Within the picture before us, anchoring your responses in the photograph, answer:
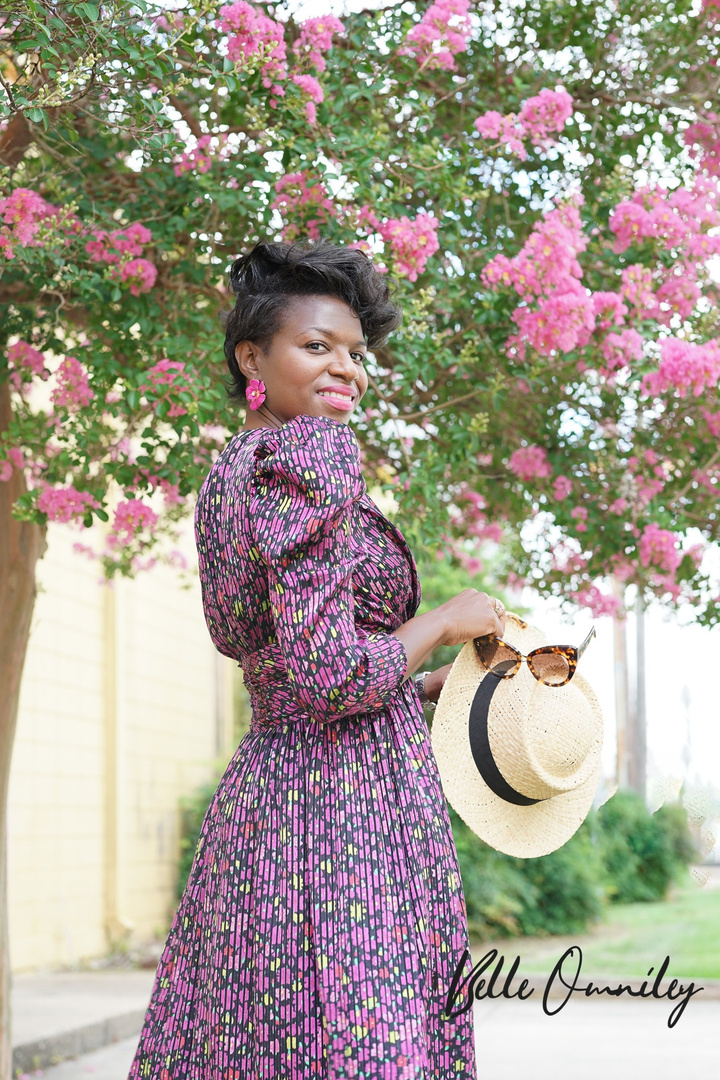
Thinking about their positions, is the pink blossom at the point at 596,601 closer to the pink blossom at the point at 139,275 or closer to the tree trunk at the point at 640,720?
the pink blossom at the point at 139,275

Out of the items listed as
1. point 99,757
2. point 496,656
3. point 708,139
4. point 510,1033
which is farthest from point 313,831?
point 99,757

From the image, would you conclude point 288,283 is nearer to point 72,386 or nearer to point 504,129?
point 72,386

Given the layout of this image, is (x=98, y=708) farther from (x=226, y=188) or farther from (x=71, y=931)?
(x=226, y=188)

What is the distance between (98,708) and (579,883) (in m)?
4.32

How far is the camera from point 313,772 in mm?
1974

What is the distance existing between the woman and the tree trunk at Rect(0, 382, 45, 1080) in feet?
8.99

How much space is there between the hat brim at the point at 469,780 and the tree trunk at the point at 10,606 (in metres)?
2.87

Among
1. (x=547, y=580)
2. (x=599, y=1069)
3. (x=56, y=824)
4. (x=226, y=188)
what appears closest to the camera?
(x=226, y=188)

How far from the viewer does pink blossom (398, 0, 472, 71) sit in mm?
3850

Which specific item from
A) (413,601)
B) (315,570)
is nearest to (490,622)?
(413,601)

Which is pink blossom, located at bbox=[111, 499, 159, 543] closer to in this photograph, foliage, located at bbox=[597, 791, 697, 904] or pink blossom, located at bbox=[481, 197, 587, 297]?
pink blossom, located at bbox=[481, 197, 587, 297]

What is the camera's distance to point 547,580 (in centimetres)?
517

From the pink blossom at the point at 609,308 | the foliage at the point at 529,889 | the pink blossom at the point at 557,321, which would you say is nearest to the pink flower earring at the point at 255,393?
the pink blossom at the point at 557,321

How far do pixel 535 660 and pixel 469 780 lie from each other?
8.8 inches
